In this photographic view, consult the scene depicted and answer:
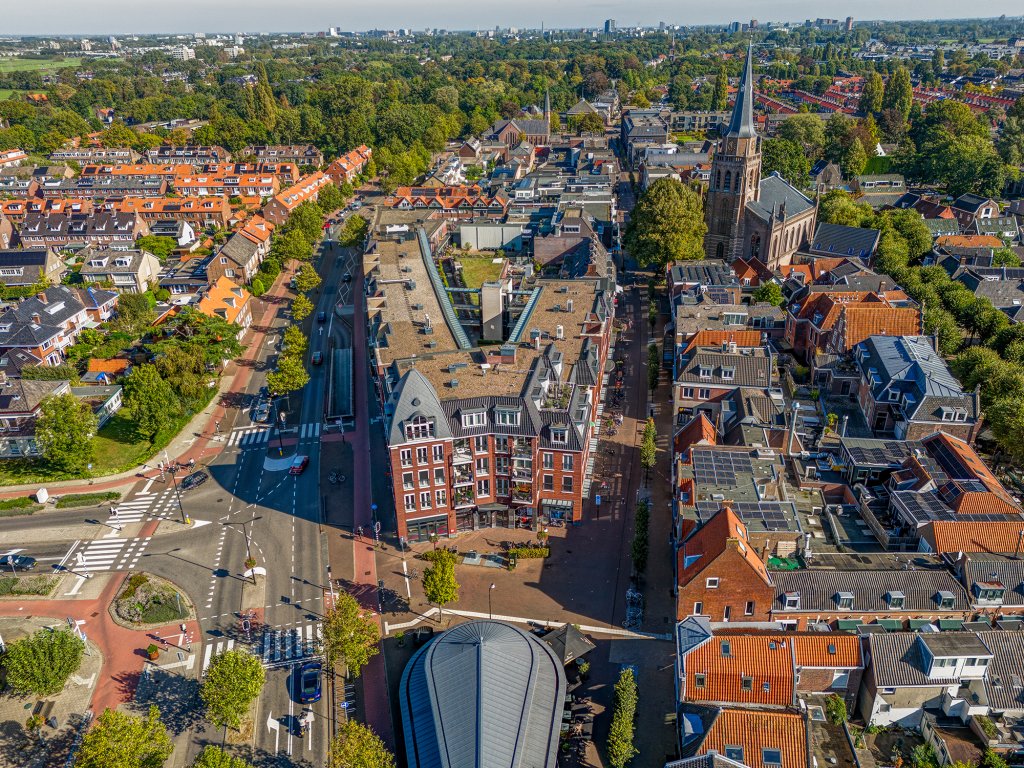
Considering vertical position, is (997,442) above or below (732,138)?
below

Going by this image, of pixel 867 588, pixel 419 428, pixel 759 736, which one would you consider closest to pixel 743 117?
pixel 419 428

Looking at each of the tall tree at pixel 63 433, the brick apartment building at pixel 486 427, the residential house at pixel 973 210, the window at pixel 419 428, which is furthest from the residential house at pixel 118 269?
the residential house at pixel 973 210

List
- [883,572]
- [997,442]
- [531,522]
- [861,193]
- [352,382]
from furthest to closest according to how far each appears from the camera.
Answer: [861,193]
[352,382]
[997,442]
[531,522]
[883,572]

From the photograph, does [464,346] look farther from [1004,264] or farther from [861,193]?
[861,193]

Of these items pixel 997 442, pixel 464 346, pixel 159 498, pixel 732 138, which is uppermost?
pixel 732 138

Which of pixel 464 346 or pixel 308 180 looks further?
pixel 308 180

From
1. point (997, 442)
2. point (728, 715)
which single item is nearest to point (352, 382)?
point (728, 715)

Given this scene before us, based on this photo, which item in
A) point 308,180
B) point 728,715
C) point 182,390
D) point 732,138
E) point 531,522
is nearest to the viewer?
point 728,715
